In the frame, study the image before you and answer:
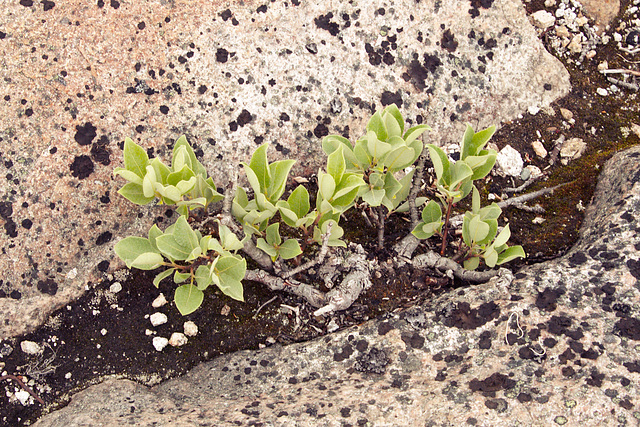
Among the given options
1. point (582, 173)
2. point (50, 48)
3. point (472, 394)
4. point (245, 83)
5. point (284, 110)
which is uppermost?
point (50, 48)

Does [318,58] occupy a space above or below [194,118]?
above

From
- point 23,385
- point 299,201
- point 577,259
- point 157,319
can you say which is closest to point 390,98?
point 299,201

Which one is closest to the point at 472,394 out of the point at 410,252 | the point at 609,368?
the point at 609,368

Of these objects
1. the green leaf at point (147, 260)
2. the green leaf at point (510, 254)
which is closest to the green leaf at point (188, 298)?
the green leaf at point (147, 260)

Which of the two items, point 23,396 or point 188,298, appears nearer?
point 188,298

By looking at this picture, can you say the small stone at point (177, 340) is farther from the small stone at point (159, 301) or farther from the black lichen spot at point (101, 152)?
the black lichen spot at point (101, 152)

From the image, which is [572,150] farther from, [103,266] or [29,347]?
[29,347]

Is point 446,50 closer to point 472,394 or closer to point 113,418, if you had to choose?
point 472,394
